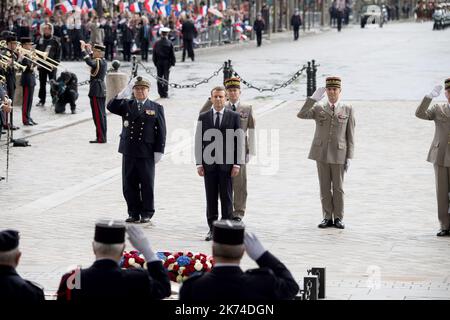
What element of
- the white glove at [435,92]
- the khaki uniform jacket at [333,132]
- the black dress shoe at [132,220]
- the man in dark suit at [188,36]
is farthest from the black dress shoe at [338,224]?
the man in dark suit at [188,36]

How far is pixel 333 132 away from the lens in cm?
1527

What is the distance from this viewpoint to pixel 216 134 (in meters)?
14.6

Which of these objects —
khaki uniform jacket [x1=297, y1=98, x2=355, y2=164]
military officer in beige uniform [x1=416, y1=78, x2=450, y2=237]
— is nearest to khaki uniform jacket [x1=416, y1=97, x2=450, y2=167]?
military officer in beige uniform [x1=416, y1=78, x2=450, y2=237]

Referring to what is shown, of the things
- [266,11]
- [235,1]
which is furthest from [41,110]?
[235,1]

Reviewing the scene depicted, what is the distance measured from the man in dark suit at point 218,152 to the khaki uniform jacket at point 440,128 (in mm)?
2114

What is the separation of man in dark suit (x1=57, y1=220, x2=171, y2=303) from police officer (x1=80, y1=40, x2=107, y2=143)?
1566 cm

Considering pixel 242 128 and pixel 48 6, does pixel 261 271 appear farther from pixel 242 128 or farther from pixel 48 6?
pixel 48 6

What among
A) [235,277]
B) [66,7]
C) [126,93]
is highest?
[235,277]

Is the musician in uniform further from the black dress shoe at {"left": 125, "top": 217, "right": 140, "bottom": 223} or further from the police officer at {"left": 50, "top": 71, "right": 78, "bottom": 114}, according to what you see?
the black dress shoe at {"left": 125, "top": 217, "right": 140, "bottom": 223}

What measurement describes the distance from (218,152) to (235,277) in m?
7.20

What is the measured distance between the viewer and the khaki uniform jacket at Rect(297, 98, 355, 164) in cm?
1521

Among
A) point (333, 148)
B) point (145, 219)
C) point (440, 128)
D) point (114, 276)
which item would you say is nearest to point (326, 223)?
point (333, 148)

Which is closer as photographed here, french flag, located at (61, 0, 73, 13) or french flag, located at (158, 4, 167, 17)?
french flag, located at (61, 0, 73, 13)

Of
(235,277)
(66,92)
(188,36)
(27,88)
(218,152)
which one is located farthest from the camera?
(188,36)
